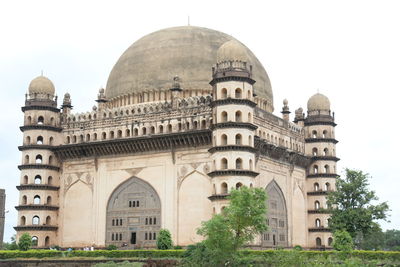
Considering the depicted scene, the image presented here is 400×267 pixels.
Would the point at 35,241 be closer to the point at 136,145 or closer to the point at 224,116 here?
the point at 136,145

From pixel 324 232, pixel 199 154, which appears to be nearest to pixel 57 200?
pixel 199 154

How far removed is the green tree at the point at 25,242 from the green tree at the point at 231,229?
45.3 feet

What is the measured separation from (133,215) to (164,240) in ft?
16.6

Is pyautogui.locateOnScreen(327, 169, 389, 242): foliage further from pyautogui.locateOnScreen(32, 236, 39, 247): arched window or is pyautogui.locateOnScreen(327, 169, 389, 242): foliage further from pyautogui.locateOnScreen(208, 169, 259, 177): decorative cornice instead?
pyautogui.locateOnScreen(32, 236, 39, 247): arched window

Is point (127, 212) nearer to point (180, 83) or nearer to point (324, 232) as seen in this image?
point (180, 83)

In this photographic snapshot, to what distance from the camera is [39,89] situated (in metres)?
42.6

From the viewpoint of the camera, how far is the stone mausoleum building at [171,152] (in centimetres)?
3609

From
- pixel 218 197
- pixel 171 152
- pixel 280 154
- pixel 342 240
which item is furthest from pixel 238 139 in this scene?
pixel 342 240

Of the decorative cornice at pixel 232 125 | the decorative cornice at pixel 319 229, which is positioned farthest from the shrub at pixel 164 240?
the decorative cornice at pixel 319 229

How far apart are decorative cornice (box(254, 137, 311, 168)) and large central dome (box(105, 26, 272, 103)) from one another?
4854mm

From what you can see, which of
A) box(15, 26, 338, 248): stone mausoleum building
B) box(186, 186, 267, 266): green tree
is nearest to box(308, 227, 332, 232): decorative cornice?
box(15, 26, 338, 248): stone mausoleum building

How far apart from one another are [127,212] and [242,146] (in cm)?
936

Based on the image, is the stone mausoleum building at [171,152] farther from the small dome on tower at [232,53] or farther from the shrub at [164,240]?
the shrub at [164,240]

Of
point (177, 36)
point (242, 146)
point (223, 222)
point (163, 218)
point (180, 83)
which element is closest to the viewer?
point (223, 222)
